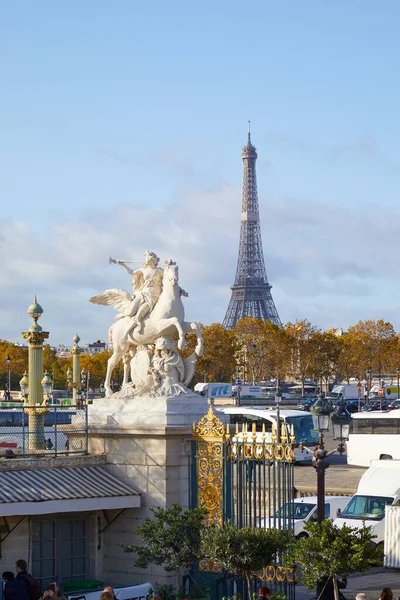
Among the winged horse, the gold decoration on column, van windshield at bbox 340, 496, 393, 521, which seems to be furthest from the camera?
van windshield at bbox 340, 496, 393, 521

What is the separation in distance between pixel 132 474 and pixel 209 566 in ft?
6.04

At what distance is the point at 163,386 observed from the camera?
16.9m

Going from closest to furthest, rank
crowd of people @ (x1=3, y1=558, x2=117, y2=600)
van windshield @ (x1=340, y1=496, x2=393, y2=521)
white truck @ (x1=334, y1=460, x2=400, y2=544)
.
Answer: crowd of people @ (x1=3, y1=558, x2=117, y2=600)
white truck @ (x1=334, y1=460, x2=400, y2=544)
van windshield @ (x1=340, y1=496, x2=393, y2=521)

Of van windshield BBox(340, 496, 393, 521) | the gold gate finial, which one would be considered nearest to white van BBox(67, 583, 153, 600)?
the gold gate finial

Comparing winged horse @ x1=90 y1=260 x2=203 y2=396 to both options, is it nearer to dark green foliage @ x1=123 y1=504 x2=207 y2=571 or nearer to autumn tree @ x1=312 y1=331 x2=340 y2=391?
dark green foliage @ x1=123 y1=504 x2=207 y2=571

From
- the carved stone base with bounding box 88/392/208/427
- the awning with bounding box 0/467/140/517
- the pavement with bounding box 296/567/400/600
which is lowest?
the pavement with bounding box 296/567/400/600

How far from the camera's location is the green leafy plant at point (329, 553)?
1353cm

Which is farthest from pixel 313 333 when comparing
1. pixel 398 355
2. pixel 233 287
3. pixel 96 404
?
pixel 96 404

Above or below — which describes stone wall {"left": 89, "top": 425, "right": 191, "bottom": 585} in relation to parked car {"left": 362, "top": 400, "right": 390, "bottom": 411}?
below

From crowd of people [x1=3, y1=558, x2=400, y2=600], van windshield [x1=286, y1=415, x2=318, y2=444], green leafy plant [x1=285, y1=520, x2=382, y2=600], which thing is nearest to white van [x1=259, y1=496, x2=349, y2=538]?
crowd of people [x1=3, y1=558, x2=400, y2=600]

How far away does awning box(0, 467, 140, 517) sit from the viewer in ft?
50.8

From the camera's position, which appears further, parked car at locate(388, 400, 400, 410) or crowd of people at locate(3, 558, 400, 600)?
parked car at locate(388, 400, 400, 410)

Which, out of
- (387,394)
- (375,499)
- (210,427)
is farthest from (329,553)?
(387,394)

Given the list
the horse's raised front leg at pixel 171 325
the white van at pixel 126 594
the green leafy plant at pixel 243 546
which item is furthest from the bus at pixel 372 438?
the green leafy plant at pixel 243 546
